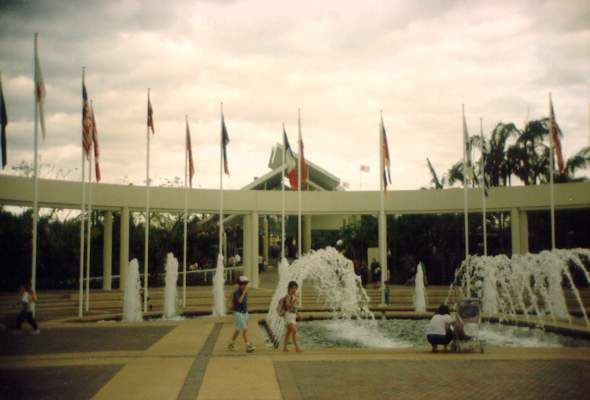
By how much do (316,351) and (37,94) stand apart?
12.2 metres

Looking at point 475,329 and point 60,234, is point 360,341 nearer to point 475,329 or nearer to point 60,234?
point 475,329

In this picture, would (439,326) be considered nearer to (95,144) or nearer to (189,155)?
(95,144)

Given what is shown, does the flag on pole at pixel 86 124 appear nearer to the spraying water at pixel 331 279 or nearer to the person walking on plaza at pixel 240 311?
the spraying water at pixel 331 279

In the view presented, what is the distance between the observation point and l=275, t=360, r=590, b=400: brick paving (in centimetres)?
820

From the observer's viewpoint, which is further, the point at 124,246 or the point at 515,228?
the point at 515,228

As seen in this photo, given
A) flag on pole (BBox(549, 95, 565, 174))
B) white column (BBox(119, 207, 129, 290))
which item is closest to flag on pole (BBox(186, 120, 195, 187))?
white column (BBox(119, 207, 129, 290))

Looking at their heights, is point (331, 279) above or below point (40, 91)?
below

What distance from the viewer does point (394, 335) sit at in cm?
1597

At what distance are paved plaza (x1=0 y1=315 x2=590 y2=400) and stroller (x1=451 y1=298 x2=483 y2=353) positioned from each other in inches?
18.6

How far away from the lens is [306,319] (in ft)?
64.2

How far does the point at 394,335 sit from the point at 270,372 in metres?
6.95

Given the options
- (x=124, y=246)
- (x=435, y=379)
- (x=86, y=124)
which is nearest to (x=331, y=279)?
(x=86, y=124)

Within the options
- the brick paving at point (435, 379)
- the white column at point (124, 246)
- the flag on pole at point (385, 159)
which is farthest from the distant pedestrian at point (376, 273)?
the brick paving at point (435, 379)

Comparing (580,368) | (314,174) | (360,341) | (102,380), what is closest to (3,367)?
(102,380)
